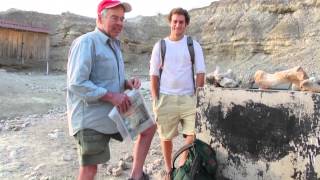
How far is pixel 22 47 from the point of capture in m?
29.8

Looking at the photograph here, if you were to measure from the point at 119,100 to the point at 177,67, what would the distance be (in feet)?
4.38

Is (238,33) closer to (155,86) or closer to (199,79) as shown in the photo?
(199,79)

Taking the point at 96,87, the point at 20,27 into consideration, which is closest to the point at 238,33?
the point at 20,27

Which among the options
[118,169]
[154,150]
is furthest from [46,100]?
[118,169]

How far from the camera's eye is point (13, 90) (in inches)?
620

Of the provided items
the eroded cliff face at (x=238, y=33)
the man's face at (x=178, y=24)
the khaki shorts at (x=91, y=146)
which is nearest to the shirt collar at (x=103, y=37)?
the khaki shorts at (x=91, y=146)

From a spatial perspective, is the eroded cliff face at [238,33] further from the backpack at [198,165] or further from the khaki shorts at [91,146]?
the khaki shorts at [91,146]

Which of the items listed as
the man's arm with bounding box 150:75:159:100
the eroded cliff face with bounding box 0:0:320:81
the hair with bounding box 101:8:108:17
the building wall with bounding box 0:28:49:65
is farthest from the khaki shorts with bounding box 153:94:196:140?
the building wall with bounding box 0:28:49:65

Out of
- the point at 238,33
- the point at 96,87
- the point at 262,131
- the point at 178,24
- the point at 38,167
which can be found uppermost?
the point at 238,33

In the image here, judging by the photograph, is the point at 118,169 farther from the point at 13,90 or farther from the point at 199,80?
the point at 13,90

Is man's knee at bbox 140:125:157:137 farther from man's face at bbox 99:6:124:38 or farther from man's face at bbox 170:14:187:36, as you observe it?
man's face at bbox 170:14:187:36

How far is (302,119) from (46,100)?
11.8m

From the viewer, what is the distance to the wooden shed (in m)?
29.0

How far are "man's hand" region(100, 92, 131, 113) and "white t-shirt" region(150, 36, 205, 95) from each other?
1.18 metres
